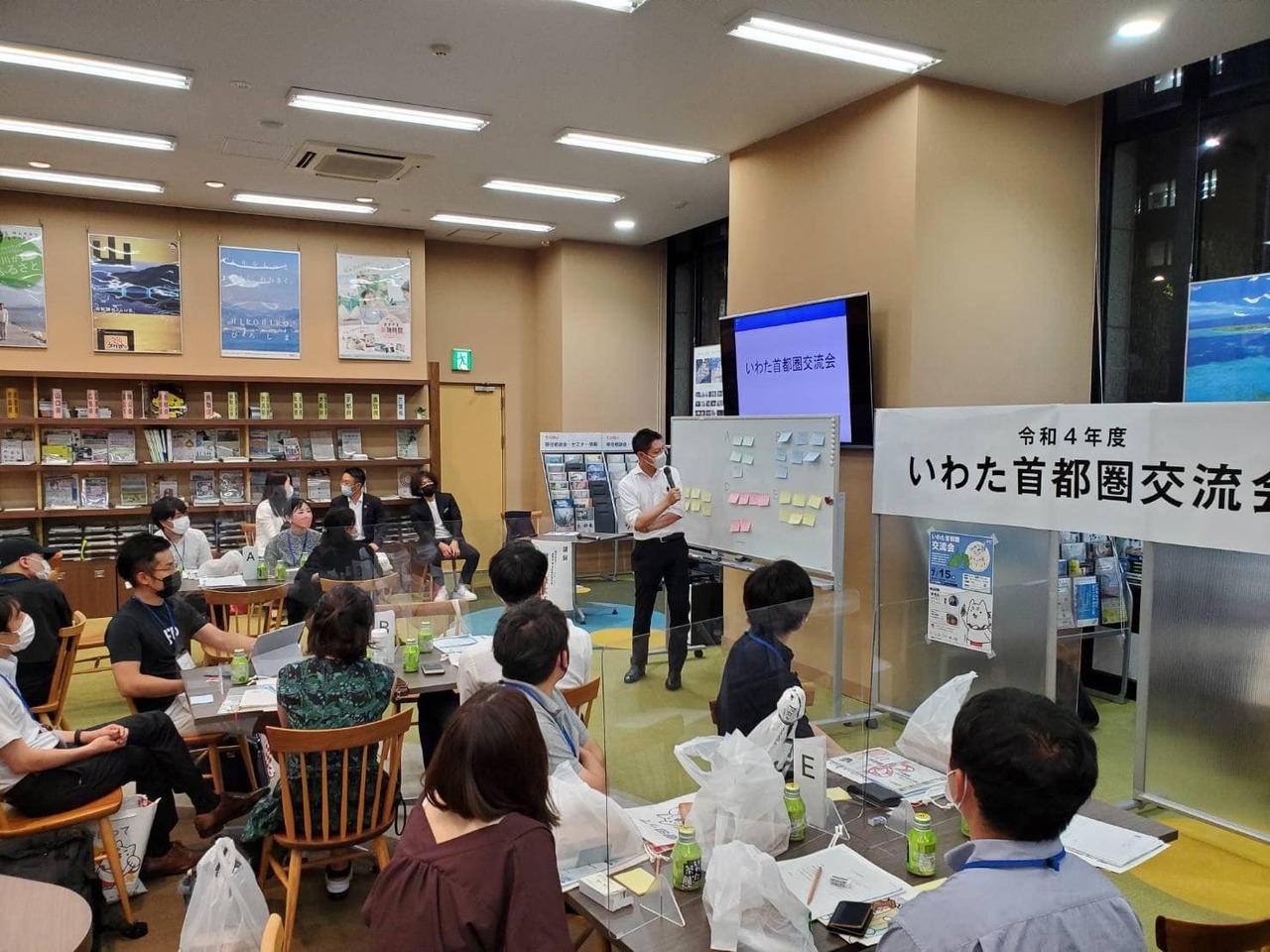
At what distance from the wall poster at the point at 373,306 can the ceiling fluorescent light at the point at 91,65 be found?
3444 mm

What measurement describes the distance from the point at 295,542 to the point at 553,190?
338 centimetres

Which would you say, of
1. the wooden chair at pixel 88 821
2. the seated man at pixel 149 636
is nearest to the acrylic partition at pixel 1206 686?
the seated man at pixel 149 636

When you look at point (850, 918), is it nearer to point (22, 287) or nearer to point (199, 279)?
point (199, 279)

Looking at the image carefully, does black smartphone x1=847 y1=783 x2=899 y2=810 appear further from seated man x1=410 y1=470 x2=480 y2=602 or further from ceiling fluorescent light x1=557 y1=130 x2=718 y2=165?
ceiling fluorescent light x1=557 y1=130 x2=718 y2=165

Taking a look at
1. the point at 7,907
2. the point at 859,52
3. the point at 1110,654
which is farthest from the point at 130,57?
the point at 1110,654

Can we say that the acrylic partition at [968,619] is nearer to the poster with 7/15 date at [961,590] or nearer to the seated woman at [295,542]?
the poster with 7/15 date at [961,590]

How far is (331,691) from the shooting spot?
2715 mm

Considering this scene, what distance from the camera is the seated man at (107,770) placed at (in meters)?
2.72

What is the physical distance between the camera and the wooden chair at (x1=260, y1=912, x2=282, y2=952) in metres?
1.43

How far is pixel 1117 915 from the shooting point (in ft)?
4.18

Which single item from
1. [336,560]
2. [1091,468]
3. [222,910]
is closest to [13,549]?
[336,560]

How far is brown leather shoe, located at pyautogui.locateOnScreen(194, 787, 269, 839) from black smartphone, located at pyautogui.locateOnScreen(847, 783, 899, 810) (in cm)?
227

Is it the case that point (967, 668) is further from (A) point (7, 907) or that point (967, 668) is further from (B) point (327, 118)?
(B) point (327, 118)

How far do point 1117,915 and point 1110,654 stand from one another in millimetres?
4373
